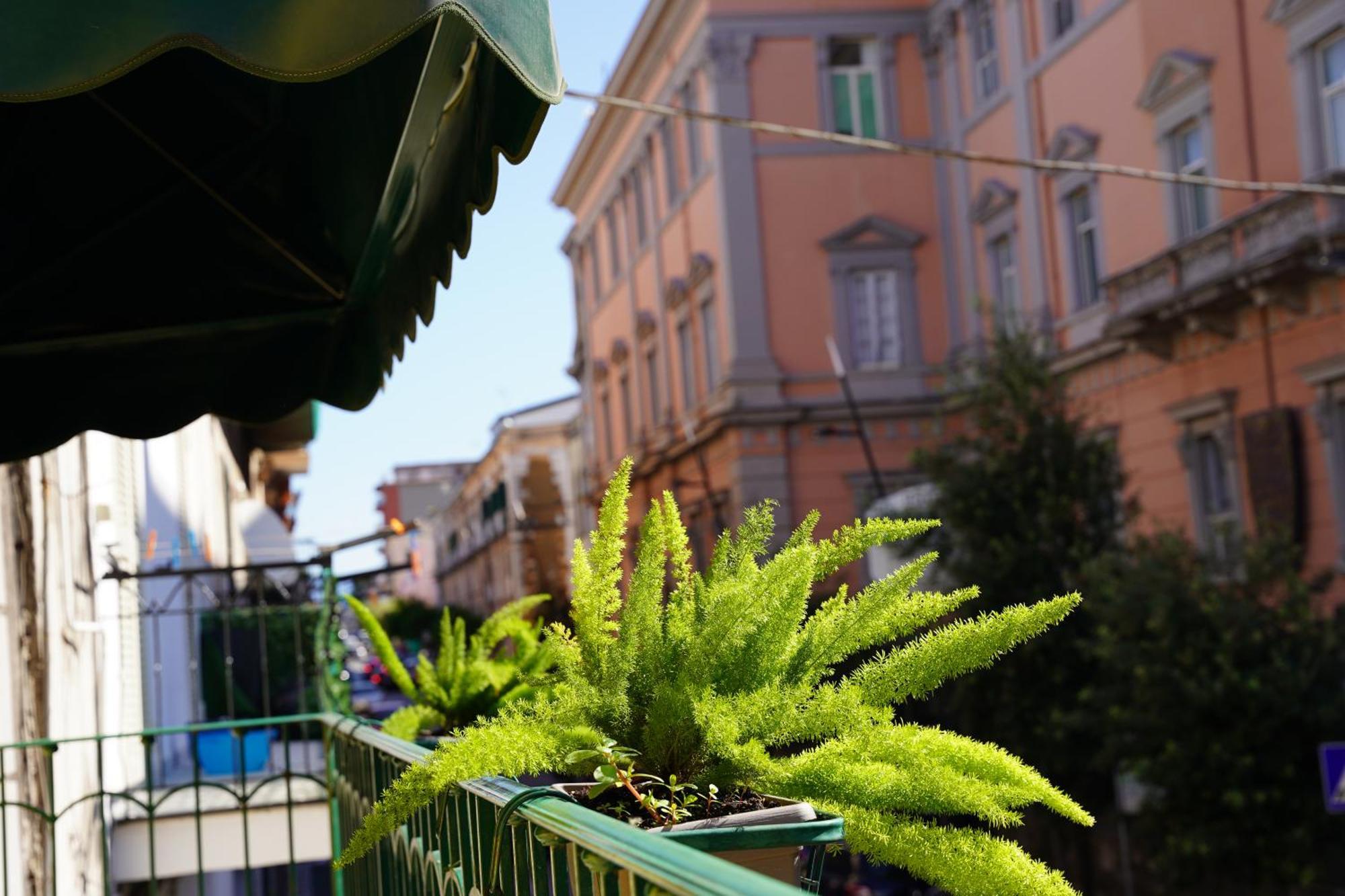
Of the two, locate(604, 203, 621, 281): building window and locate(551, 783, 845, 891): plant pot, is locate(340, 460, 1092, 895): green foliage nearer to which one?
locate(551, 783, 845, 891): plant pot

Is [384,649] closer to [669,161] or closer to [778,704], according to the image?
[778,704]

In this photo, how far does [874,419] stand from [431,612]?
124 ft

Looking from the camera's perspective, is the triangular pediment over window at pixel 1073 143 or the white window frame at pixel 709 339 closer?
the triangular pediment over window at pixel 1073 143

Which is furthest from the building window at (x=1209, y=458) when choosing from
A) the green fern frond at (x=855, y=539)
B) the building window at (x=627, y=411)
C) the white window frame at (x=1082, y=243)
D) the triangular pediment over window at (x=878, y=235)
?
the building window at (x=627, y=411)

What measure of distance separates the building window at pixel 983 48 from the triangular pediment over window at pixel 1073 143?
12.1ft

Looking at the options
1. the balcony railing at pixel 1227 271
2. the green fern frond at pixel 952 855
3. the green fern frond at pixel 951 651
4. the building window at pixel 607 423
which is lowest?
the green fern frond at pixel 952 855

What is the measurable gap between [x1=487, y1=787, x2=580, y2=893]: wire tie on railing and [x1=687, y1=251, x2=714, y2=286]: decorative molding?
29947mm

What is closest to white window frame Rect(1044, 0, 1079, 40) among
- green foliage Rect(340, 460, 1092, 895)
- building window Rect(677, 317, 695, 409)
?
building window Rect(677, 317, 695, 409)

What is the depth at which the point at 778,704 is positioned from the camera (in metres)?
2.57

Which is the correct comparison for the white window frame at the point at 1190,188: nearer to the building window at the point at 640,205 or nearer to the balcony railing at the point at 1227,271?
the balcony railing at the point at 1227,271

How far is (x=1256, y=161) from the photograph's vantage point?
19125 millimetres

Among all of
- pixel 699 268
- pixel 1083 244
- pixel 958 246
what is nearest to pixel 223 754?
pixel 1083 244

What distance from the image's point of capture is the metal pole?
2719 centimetres

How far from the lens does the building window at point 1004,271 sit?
2727cm
